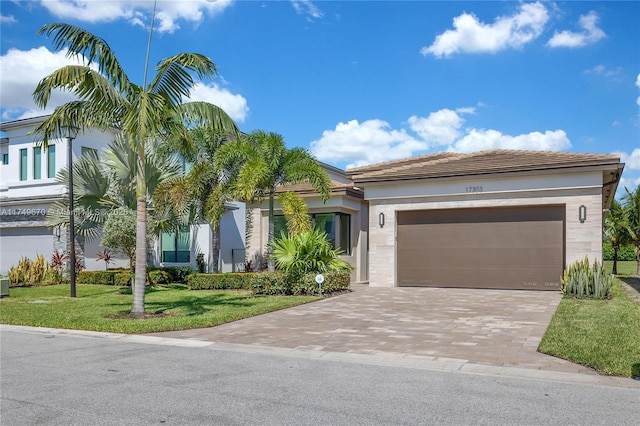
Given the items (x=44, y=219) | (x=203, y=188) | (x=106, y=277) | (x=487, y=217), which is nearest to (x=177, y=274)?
(x=106, y=277)

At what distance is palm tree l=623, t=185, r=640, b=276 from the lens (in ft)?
96.0

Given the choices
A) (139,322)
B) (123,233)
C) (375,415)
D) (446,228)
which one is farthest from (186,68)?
(446,228)

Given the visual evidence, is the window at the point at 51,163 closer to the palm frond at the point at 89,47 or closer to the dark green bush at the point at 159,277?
the dark green bush at the point at 159,277

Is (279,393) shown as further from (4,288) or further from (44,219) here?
(44,219)

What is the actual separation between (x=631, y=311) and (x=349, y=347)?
7675mm

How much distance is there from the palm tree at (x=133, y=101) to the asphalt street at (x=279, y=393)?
17.4 ft

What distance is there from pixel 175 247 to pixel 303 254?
10758mm

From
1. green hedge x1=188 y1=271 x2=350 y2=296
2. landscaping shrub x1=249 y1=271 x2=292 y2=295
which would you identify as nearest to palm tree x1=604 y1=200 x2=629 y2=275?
green hedge x1=188 y1=271 x2=350 y2=296

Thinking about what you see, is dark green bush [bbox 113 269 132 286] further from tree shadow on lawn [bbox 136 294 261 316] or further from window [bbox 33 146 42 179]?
window [bbox 33 146 42 179]

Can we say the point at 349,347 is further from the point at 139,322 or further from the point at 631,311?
the point at 631,311

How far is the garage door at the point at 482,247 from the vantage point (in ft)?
59.4

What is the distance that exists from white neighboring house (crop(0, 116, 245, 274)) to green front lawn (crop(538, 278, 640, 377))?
17.3 metres

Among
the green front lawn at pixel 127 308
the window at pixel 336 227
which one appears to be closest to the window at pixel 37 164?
the green front lawn at pixel 127 308

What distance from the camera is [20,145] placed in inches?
1063
